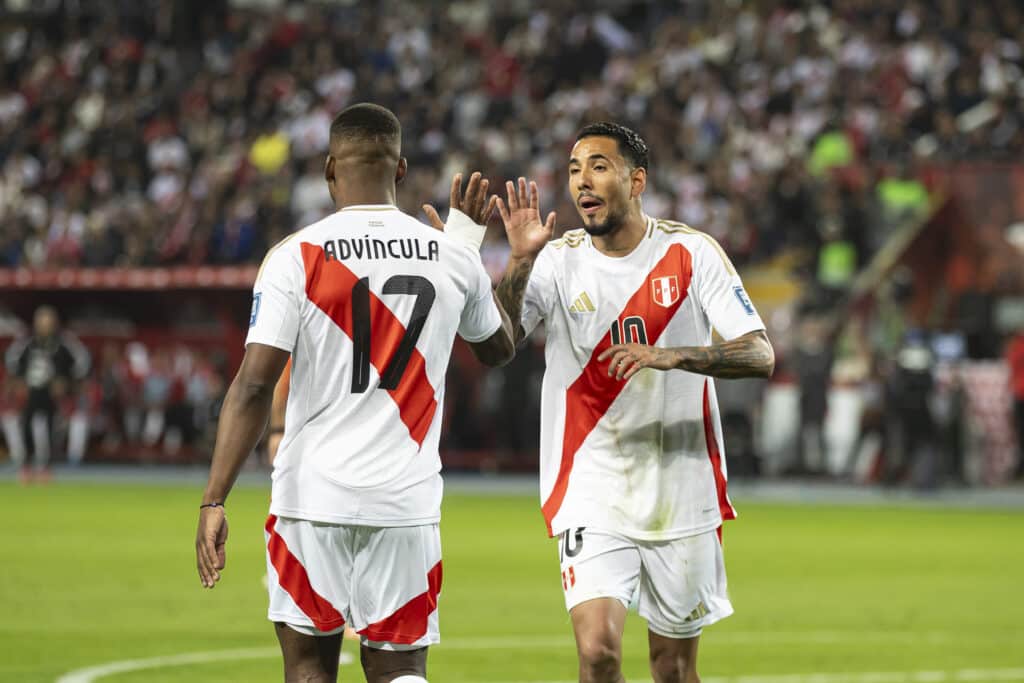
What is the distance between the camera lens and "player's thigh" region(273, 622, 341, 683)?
5.79m

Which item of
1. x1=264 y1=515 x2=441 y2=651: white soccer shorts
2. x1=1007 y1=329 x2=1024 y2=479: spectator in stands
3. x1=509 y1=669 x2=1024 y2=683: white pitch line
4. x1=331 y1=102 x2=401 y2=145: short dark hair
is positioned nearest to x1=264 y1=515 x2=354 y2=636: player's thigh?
x1=264 y1=515 x2=441 y2=651: white soccer shorts

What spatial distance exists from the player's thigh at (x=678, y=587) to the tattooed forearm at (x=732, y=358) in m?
0.78

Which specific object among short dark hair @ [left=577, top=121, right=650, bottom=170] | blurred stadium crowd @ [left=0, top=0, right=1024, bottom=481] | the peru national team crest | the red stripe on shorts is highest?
blurred stadium crowd @ [left=0, top=0, right=1024, bottom=481]

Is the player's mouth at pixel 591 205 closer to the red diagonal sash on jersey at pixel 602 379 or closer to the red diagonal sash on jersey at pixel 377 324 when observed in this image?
the red diagonal sash on jersey at pixel 602 379

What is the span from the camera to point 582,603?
23.3 feet

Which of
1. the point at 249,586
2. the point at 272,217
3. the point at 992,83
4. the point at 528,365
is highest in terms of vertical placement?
the point at 992,83

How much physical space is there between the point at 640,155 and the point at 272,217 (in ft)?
74.0

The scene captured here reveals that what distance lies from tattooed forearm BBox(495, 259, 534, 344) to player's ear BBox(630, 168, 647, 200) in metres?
0.57

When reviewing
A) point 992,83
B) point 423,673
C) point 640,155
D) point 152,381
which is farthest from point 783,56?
point 423,673

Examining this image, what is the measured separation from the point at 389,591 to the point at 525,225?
1972 millimetres

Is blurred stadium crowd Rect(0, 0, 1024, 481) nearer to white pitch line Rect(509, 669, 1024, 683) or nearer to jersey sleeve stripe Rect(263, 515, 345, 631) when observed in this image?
white pitch line Rect(509, 669, 1024, 683)

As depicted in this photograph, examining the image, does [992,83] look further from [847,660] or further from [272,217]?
[847,660]

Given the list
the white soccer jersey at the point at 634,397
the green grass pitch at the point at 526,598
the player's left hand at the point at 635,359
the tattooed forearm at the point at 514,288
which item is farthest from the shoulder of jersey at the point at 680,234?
the green grass pitch at the point at 526,598

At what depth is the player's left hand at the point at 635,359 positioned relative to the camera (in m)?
6.66
